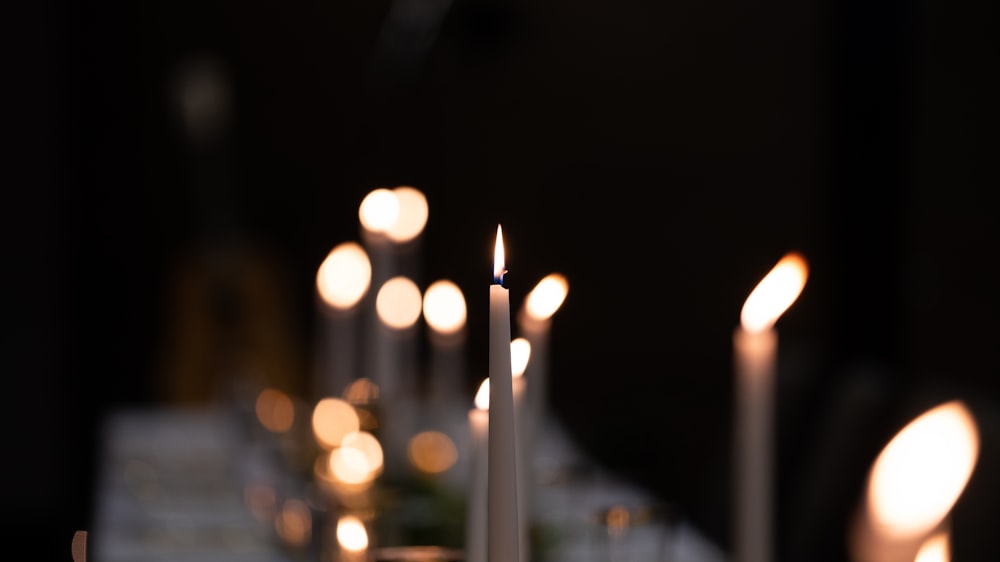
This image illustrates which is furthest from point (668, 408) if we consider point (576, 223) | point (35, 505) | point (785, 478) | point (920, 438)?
point (920, 438)

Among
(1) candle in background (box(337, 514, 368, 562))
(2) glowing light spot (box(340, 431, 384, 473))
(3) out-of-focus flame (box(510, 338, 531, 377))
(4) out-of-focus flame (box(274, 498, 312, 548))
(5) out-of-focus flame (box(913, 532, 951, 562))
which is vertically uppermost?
(2) glowing light spot (box(340, 431, 384, 473))

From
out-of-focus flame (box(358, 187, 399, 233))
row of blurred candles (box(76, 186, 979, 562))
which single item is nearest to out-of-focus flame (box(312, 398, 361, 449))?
row of blurred candles (box(76, 186, 979, 562))

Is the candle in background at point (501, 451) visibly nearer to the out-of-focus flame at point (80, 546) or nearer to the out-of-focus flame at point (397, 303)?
the out-of-focus flame at point (80, 546)

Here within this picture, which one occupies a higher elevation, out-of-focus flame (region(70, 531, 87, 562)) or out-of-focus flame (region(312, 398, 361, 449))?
out-of-focus flame (region(312, 398, 361, 449))

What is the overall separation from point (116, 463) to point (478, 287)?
8.81 ft

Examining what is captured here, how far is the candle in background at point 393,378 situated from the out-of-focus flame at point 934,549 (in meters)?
0.85

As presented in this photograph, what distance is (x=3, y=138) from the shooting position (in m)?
4.21

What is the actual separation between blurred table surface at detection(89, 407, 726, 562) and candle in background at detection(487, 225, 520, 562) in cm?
33

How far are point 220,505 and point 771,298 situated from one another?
4.05ft

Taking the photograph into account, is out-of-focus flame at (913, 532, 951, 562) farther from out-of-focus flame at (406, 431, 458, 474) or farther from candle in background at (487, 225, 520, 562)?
out-of-focus flame at (406, 431, 458, 474)

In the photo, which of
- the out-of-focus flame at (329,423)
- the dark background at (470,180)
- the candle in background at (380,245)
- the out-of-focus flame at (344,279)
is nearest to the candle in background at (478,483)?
the candle in background at (380,245)

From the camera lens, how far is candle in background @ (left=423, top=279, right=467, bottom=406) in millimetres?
1155

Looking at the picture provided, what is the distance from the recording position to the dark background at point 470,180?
4.29 meters

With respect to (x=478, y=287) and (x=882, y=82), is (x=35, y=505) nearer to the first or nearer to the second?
(x=478, y=287)
